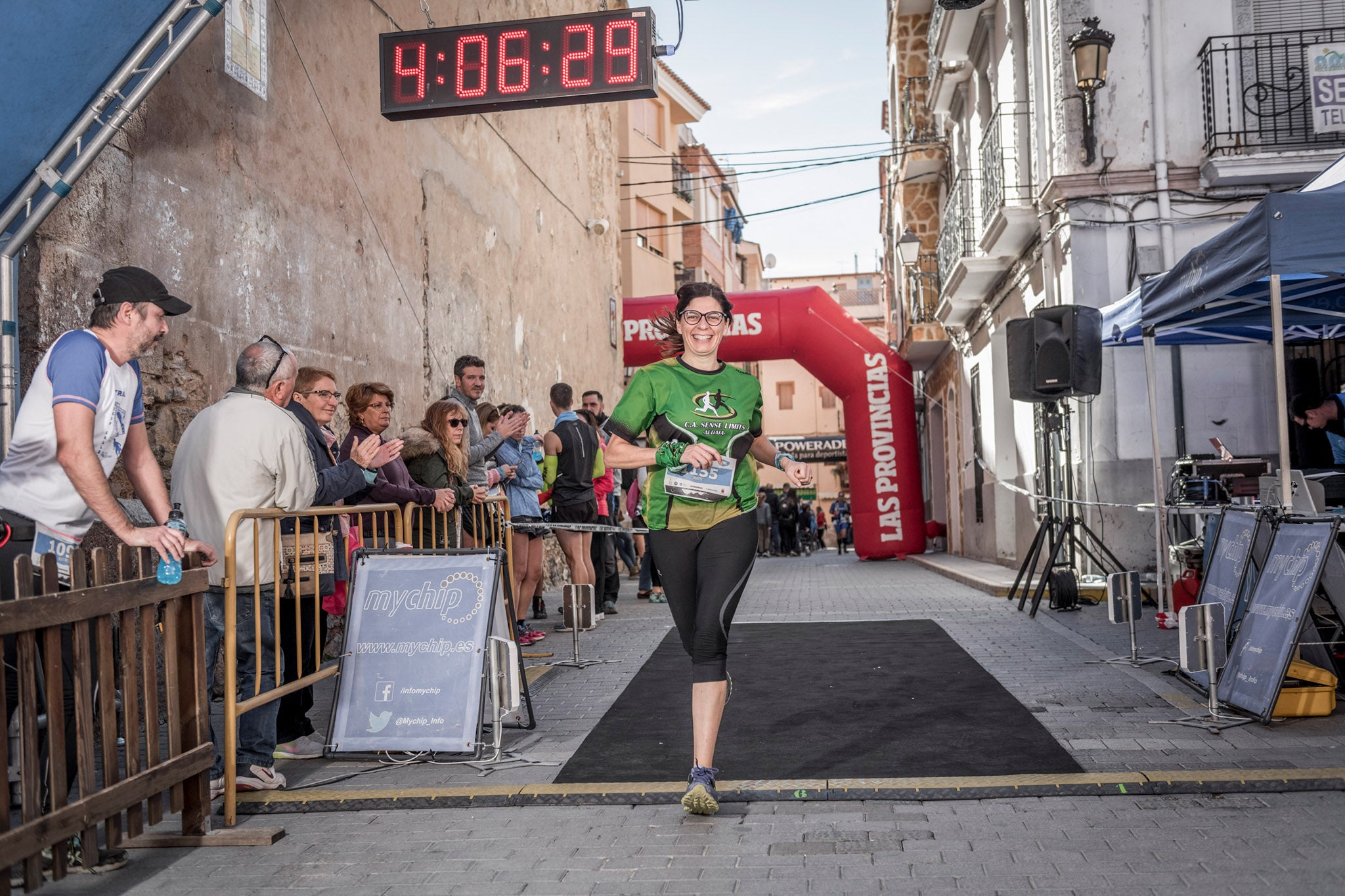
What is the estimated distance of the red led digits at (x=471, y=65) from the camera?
8711 mm

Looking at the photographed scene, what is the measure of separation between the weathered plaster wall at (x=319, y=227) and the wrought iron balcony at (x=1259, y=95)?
7.83m

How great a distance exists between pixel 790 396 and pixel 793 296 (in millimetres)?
43132

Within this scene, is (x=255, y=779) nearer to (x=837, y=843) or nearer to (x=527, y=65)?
(x=837, y=843)

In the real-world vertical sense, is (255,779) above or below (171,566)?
below

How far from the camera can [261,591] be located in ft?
16.0

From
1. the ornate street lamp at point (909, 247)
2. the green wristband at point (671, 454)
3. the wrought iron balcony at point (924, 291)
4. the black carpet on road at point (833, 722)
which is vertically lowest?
the black carpet on road at point (833, 722)

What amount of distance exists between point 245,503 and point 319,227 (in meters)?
5.16

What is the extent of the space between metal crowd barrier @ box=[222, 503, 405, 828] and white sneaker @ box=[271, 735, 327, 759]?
34 cm

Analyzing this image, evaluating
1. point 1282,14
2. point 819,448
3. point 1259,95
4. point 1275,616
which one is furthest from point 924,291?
point 819,448

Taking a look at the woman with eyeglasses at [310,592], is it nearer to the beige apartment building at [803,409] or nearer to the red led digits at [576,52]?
the red led digits at [576,52]

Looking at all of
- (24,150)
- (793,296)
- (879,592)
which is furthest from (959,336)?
(24,150)

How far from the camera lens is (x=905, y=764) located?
5047 mm

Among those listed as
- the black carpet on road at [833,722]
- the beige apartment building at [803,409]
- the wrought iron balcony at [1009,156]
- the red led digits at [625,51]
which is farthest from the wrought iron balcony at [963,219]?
the beige apartment building at [803,409]

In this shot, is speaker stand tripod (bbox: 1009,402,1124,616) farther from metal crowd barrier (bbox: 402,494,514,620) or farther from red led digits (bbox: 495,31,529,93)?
red led digits (bbox: 495,31,529,93)
